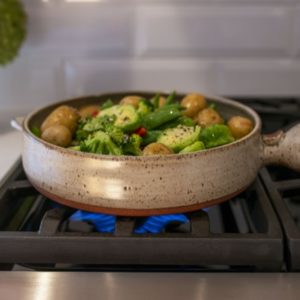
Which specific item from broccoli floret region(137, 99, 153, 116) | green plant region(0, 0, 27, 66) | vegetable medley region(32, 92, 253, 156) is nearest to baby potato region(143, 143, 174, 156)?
vegetable medley region(32, 92, 253, 156)

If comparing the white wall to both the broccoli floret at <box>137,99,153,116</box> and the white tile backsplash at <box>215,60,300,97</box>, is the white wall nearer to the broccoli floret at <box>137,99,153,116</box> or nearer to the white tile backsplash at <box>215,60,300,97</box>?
the white tile backsplash at <box>215,60,300,97</box>

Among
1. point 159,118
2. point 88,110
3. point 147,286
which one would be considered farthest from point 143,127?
point 147,286

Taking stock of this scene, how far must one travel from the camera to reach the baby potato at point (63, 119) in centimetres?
67

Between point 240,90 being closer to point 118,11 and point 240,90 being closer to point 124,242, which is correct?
point 118,11

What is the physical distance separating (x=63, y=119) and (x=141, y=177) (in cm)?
19

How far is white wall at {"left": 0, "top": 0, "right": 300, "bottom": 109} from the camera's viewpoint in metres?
0.99

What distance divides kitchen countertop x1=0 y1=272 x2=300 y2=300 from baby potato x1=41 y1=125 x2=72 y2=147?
0.19 meters

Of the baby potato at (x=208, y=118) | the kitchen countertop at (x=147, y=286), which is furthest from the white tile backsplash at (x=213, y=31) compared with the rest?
the kitchen countertop at (x=147, y=286)

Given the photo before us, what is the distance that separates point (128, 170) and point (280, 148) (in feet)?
0.65

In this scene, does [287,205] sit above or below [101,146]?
below

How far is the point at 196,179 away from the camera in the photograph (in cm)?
54

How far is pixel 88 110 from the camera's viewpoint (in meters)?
0.75

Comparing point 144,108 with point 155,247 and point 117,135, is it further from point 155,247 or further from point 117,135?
point 155,247

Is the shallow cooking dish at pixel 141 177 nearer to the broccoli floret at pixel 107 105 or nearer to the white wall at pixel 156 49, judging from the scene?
the broccoli floret at pixel 107 105
